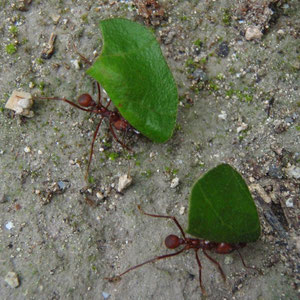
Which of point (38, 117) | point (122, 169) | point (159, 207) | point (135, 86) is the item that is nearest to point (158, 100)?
A: point (135, 86)

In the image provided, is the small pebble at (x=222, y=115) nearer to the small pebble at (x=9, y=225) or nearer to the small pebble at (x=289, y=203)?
the small pebble at (x=289, y=203)

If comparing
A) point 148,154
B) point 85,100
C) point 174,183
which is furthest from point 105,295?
point 85,100

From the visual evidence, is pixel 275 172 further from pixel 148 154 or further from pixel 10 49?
pixel 10 49

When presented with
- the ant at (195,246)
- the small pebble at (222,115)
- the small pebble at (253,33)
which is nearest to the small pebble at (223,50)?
the small pebble at (253,33)

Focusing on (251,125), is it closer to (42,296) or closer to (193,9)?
(193,9)

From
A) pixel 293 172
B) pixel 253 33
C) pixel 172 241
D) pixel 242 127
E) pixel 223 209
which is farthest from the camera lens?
pixel 253 33
